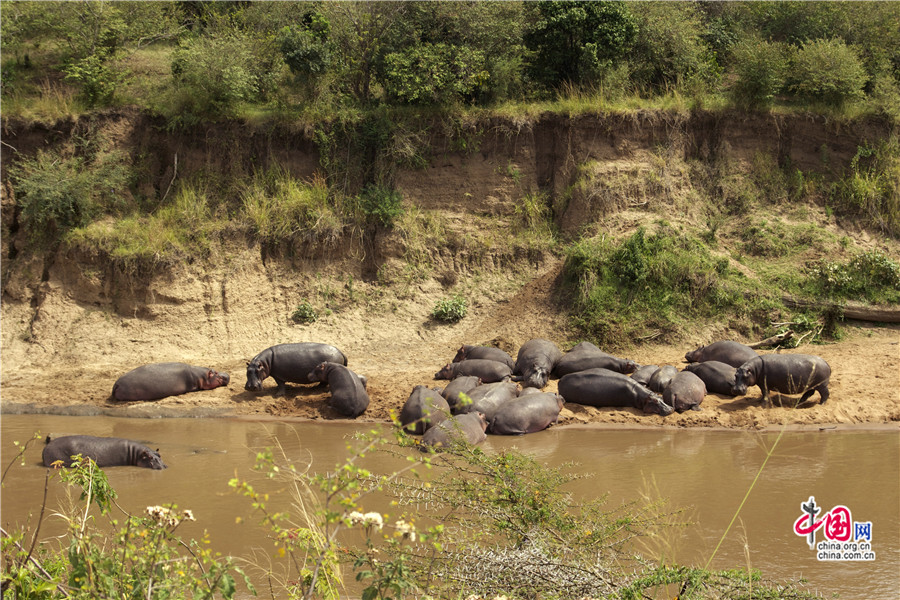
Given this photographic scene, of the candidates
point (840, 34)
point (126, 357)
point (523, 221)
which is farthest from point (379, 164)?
point (840, 34)

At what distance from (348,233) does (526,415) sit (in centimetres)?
844

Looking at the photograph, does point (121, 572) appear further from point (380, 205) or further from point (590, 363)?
point (380, 205)

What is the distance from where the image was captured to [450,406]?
11219mm

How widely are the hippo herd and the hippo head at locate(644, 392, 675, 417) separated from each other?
16 millimetres

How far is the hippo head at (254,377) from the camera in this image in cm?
1288

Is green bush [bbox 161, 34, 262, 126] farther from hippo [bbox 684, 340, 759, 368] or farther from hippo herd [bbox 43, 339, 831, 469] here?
hippo [bbox 684, 340, 759, 368]

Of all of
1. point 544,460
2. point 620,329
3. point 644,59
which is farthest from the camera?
point 644,59

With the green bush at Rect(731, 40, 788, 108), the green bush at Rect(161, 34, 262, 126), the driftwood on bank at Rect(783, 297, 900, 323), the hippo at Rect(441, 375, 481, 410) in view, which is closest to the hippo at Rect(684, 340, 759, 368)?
the driftwood on bank at Rect(783, 297, 900, 323)

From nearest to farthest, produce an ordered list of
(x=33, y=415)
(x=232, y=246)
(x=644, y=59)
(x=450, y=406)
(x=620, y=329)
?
(x=450, y=406) < (x=33, y=415) < (x=620, y=329) < (x=232, y=246) < (x=644, y=59)

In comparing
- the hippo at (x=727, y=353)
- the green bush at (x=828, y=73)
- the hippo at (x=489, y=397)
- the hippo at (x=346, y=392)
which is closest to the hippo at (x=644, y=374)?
the hippo at (x=727, y=353)

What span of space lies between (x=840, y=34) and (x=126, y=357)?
2115cm

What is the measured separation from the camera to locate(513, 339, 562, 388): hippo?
41.0 ft

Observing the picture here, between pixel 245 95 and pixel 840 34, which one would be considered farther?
pixel 840 34

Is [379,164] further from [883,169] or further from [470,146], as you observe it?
[883,169]
